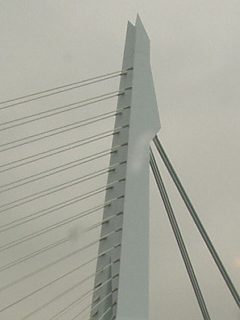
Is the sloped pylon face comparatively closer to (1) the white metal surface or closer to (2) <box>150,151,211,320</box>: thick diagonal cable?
(1) the white metal surface

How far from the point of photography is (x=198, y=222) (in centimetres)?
919

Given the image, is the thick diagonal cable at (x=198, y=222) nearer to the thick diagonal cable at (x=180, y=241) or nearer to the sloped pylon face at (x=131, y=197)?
the thick diagonal cable at (x=180, y=241)

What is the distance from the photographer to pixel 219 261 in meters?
9.50

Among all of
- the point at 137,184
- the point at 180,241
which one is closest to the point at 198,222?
the point at 180,241

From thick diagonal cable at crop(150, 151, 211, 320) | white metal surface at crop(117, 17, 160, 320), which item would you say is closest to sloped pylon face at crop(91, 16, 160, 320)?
white metal surface at crop(117, 17, 160, 320)

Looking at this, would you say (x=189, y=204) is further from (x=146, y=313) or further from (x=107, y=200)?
(x=146, y=313)

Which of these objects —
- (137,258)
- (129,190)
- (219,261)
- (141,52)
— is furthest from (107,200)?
(219,261)

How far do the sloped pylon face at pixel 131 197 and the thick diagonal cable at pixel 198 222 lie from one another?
1120 mm

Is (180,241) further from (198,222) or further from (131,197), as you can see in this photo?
(131,197)

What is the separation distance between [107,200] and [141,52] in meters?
1.77

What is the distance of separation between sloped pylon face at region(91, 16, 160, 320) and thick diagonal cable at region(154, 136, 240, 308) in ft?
3.67

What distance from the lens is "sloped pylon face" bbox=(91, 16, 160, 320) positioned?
6.80 metres

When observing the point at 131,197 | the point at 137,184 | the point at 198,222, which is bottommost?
the point at 131,197

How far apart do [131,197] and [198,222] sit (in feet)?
7.41
